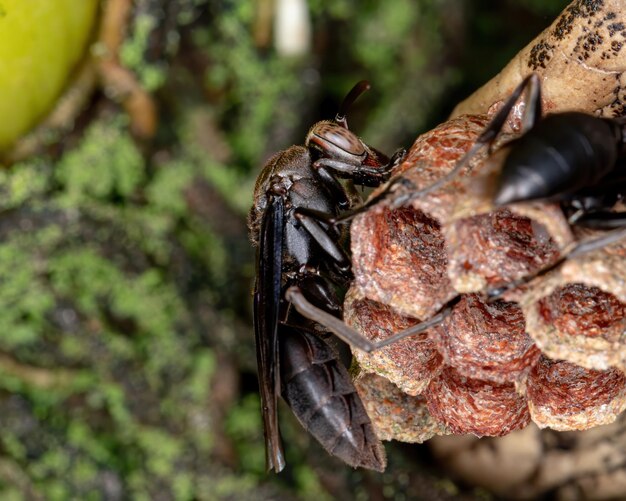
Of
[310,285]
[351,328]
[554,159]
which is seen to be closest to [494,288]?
[554,159]

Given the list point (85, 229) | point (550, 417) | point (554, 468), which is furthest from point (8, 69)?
point (554, 468)

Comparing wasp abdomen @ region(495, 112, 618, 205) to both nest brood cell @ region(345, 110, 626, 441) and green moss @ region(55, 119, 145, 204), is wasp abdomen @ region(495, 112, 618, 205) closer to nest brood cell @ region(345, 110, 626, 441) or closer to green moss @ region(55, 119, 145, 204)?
nest brood cell @ region(345, 110, 626, 441)

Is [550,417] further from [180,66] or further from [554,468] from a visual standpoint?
[180,66]

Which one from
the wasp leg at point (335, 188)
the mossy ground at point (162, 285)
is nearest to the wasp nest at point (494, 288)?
the wasp leg at point (335, 188)

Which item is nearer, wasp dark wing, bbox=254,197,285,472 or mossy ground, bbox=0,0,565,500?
wasp dark wing, bbox=254,197,285,472

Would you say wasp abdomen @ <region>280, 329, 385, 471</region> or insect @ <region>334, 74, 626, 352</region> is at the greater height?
Result: insect @ <region>334, 74, 626, 352</region>

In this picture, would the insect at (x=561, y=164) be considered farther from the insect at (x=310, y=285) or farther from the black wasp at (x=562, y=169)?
the insect at (x=310, y=285)

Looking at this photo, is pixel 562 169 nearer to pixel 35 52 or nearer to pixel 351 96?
pixel 351 96

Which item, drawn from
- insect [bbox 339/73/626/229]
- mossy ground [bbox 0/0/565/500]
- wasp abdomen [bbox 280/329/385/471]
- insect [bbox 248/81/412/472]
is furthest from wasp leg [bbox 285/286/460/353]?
mossy ground [bbox 0/0/565/500]
